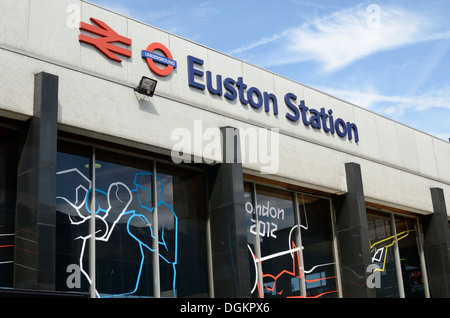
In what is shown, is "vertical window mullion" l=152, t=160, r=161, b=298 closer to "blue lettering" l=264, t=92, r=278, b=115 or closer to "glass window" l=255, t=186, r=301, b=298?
"glass window" l=255, t=186, r=301, b=298

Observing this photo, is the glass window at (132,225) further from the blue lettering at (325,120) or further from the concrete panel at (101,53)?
the blue lettering at (325,120)

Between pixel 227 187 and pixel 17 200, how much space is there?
4.65m

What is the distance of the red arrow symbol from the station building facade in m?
0.03

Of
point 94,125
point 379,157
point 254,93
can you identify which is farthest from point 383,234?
point 94,125

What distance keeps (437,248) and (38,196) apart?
13007mm

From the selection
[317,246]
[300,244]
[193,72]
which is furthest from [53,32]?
[317,246]

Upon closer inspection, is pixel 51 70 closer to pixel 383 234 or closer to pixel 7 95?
pixel 7 95

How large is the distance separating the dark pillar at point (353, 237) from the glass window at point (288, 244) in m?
0.31

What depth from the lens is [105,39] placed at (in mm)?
12227

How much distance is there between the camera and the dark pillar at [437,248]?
18297 mm

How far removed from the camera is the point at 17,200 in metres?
10.4

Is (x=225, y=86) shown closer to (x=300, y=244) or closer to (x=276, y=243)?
(x=276, y=243)

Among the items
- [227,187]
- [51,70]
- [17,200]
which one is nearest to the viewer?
[17,200]
